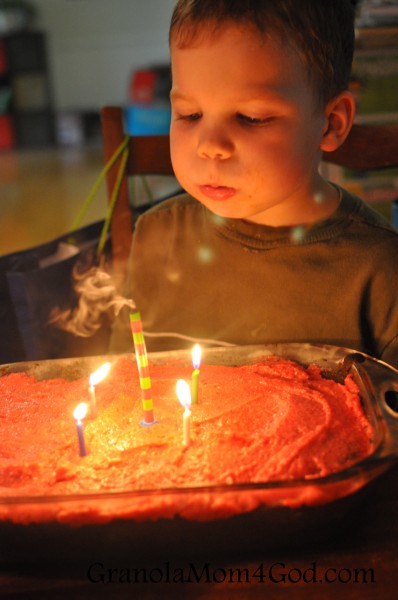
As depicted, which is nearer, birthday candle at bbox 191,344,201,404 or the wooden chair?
birthday candle at bbox 191,344,201,404

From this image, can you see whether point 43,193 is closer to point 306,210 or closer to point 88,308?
point 88,308

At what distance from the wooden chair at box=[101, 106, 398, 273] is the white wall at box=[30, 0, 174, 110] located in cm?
648

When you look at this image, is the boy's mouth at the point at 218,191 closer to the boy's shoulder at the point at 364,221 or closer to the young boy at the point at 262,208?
the young boy at the point at 262,208

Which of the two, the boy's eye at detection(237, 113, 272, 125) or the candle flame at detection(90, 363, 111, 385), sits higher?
the boy's eye at detection(237, 113, 272, 125)

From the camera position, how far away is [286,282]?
3.65 ft

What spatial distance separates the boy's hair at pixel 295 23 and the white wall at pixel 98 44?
6914 mm

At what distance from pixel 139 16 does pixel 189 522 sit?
773 centimetres

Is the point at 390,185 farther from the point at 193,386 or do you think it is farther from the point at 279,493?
the point at 279,493

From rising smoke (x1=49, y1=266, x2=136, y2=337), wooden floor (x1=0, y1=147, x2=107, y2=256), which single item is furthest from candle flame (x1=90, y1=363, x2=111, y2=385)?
wooden floor (x1=0, y1=147, x2=107, y2=256)

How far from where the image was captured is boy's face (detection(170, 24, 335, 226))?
86 centimetres

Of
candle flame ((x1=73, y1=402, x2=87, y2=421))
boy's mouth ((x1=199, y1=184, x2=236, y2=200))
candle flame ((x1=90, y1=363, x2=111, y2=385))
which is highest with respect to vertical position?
boy's mouth ((x1=199, y1=184, x2=236, y2=200))

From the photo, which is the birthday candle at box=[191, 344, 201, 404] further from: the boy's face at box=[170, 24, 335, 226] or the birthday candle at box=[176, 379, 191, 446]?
the boy's face at box=[170, 24, 335, 226]

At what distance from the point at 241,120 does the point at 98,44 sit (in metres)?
7.46

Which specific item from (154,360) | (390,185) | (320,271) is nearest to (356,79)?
(390,185)
